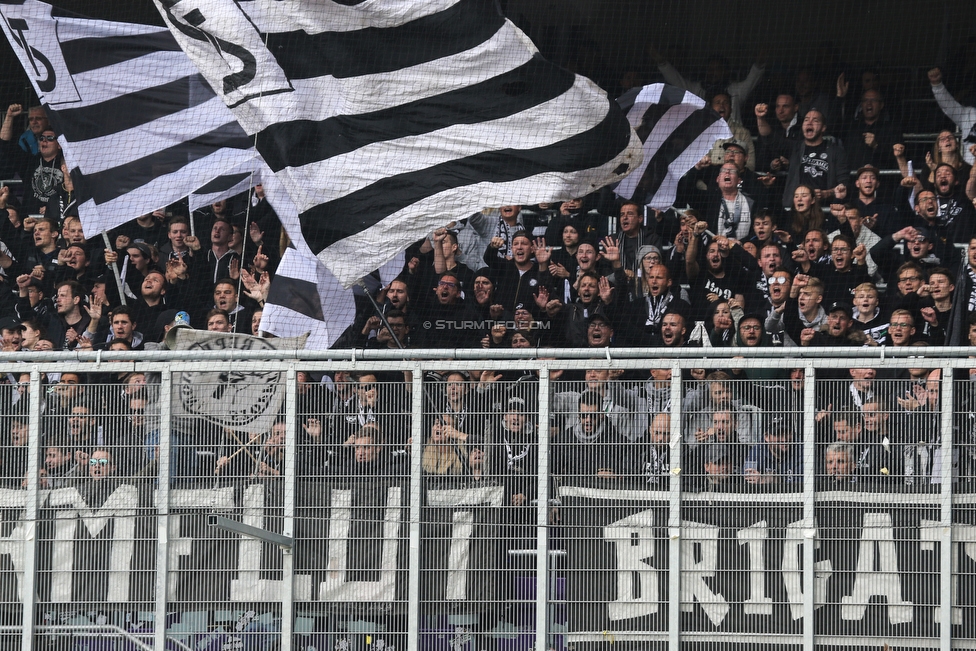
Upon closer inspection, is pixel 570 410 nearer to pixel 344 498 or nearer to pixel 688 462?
pixel 688 462

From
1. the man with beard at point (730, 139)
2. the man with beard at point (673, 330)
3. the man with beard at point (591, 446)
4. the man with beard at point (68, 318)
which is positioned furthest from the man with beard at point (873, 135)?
the man with beard at point (68, 318)

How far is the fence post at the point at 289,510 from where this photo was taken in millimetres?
6066

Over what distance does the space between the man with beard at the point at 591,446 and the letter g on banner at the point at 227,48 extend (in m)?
3.08

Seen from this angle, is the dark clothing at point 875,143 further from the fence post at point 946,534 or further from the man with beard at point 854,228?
the fence post at point 946,534

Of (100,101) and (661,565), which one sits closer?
(661,565)

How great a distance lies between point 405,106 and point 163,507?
3173 mm

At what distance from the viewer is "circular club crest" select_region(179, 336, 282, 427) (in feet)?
20.3

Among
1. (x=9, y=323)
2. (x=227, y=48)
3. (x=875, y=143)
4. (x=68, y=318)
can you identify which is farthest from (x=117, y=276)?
(x=875, y=143)

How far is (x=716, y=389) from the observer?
238 inches

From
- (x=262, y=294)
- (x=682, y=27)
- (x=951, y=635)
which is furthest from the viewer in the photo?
(x=682, y=27)

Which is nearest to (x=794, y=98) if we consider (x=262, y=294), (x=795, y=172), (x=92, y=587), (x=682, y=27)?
(x=795, y=172)

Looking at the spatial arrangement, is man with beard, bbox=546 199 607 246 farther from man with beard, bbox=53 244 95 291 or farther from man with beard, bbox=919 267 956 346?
man with beard, bbox=53 244 95 291

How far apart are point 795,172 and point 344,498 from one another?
5.15 metres

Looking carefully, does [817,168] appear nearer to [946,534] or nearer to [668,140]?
[668,140]
